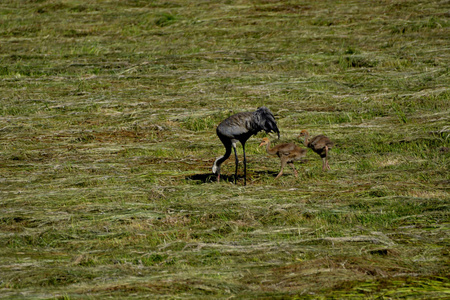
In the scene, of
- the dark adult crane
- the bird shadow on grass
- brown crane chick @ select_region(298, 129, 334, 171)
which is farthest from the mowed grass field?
the dark adult crane

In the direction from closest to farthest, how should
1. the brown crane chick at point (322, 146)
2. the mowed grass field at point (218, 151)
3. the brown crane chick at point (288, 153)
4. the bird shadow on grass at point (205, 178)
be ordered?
1. the mowed grass field at point (218, 151)
2. the bird shadow on grass at point (205, 178)
3. the brown crane chick at point (288, 153)
4. the brown crane chick at point (322, 146)

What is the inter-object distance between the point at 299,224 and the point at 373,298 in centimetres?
199

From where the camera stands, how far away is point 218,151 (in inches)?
424

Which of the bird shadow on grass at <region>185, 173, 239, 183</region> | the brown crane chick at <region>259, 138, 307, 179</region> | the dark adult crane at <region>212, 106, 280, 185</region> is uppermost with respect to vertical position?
the dark adult crane at <region>212, 106, 280, 185</region>

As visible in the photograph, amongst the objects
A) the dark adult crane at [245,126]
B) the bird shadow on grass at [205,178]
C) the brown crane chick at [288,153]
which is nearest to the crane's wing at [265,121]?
the dark adult crane at [245,126]

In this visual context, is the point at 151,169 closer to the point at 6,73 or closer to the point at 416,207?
the point at 416,207

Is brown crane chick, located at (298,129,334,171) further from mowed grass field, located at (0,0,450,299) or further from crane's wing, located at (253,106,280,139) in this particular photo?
crane's wing, located at (253,106,280,139)

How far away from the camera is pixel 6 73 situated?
16047 millimetres

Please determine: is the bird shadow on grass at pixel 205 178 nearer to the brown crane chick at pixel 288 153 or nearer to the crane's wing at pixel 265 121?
the brown crane chick at pixel 288 153

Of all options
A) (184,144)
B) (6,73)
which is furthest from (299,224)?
(6,73)

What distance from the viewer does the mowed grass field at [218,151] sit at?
18.9ft

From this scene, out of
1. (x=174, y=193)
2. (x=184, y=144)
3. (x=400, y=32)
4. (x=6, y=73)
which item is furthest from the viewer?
(x=400, y=32)

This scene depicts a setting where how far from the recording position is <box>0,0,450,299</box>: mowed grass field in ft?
18.9

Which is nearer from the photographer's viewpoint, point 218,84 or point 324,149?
point 324,149
